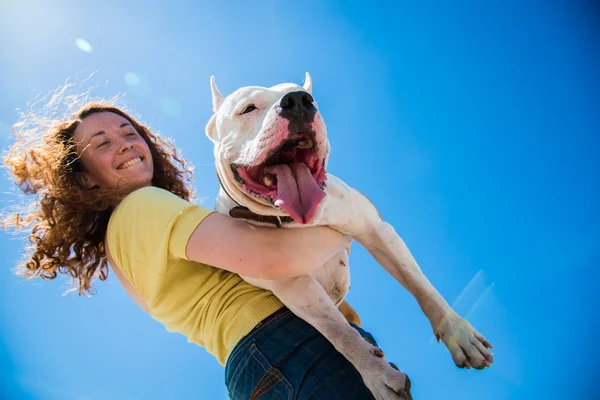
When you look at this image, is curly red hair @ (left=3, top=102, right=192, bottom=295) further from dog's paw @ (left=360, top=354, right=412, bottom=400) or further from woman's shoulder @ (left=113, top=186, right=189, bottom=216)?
dog's paw @ (left=360, top=354, right=412, bottom=400)

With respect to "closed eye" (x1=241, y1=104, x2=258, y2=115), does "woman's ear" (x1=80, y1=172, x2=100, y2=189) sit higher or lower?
lower

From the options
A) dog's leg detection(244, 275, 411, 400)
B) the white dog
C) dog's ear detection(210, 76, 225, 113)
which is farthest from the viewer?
dog's ear detection(210, 76, 225, 113)

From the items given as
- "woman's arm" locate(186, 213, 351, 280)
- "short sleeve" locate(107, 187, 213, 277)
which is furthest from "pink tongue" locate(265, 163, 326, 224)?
"short sleeve" locate(107, 187, 213, 277)

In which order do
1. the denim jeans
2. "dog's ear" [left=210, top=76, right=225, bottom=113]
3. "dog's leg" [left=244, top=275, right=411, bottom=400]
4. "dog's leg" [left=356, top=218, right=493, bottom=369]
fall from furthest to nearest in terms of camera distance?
"dog's ear" [left=210, top=76, right=225, bottom=113], "dog's leg" [left=356, top=218, right=493, bottom=369], "dog's leg" [left=244, top=275, right=411, bottom=400], the denim jeans

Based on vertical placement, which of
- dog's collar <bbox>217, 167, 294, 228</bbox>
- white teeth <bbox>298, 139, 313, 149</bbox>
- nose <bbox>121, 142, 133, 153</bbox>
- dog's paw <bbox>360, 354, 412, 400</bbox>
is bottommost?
dog's paw <bbox>360, 354, 412, 400</bbox>

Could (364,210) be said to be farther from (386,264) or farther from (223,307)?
(223,307)

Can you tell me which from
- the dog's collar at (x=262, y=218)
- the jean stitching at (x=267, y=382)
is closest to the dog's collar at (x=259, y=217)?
the dog's collar at (x=262, y=218)

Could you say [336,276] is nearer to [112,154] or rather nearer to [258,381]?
[258,381]

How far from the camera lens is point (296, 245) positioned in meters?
2.23

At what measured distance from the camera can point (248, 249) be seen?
81.5 inches

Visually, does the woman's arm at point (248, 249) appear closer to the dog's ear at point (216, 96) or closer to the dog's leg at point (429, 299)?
the dog's leg at point (429, 299)

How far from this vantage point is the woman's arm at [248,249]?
6.78ft

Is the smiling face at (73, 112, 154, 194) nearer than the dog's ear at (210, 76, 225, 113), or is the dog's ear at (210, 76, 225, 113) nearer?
the smiling face at (73, 112, 154, 194)

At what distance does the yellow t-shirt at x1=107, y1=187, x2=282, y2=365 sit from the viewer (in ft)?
7.00
